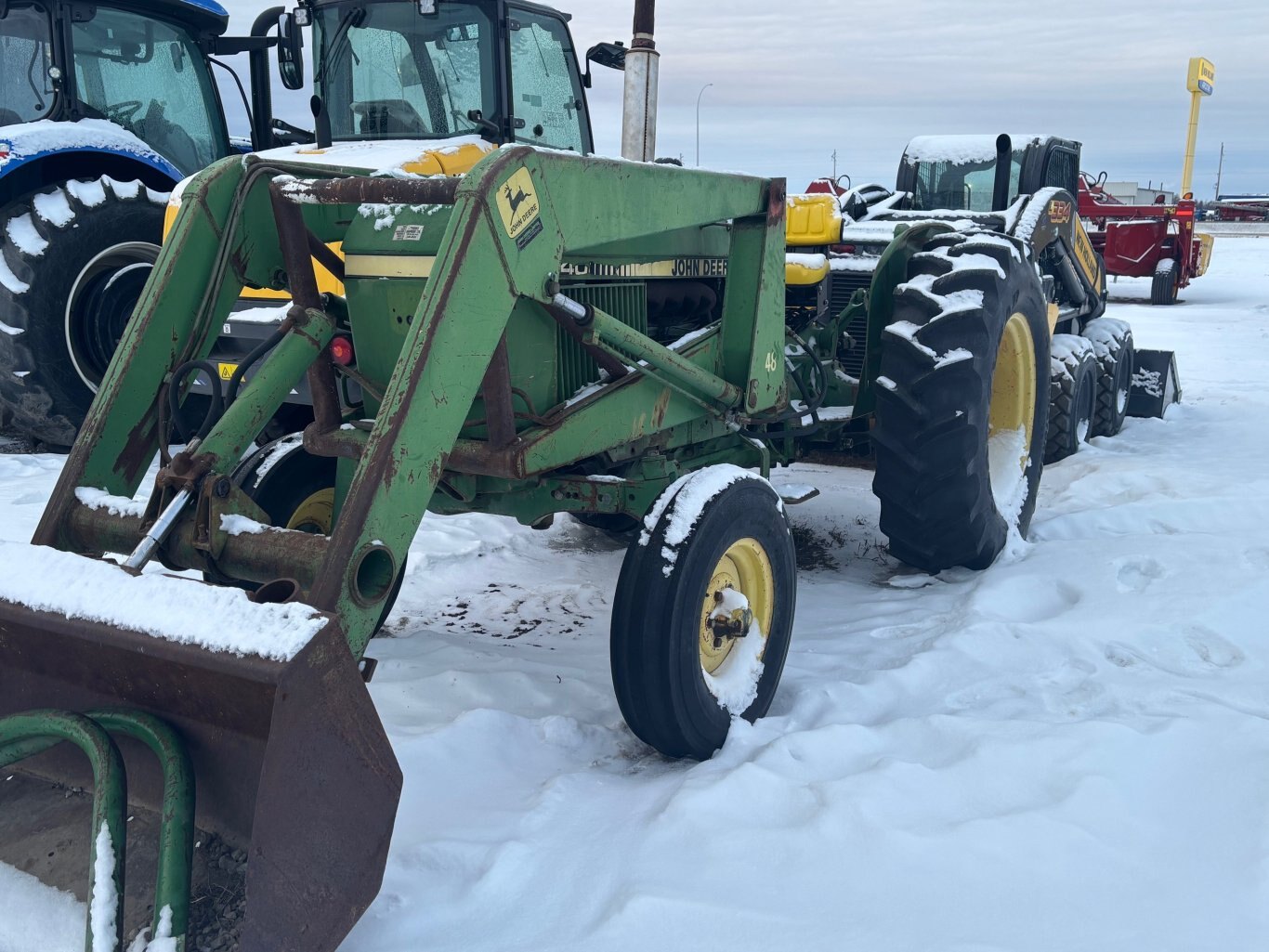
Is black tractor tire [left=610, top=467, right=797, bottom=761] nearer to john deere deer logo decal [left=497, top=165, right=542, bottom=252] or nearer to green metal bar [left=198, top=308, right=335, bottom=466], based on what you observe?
john deere deer logo decal [left=497, top=165, right=542, bottom=252]

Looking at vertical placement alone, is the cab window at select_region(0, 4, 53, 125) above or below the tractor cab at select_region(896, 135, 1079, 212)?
above

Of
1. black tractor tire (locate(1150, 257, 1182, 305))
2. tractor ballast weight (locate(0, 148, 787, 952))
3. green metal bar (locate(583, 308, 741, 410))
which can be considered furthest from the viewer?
black tractor tire (locate(1150, 257, 1182, 305))

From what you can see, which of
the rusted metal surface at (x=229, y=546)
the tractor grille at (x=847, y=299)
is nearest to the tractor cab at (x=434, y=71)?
the tractor grille at (x=847, y=299)

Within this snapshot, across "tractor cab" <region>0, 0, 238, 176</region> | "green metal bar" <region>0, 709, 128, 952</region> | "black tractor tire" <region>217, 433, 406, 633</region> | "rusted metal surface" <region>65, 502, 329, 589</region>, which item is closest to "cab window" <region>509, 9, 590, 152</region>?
"black tractor tire" <region>217, 433, 406, 633</region>

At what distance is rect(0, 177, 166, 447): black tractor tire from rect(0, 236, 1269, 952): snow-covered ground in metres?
3.25

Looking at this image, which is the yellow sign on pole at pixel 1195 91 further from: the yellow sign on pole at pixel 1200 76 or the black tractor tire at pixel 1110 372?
the black tractor tire at pixel 1110 372

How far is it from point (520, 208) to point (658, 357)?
77 centimetres

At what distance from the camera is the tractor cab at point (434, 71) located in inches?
219

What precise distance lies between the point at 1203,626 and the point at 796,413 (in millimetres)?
1676

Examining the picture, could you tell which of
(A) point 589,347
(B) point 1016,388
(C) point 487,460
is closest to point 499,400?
(C) point 487,460

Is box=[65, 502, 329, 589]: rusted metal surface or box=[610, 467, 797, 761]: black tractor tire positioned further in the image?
box=[610, 467, 797, 761]: black tractor tire

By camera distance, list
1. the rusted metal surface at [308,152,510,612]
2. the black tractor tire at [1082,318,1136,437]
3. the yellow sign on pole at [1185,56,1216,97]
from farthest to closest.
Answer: the yellow sign on pole at [1185,56,1216,97] < the black tractor tire at [1082,318,1136,437] < the rusted metal surface at [308,152,510,612]

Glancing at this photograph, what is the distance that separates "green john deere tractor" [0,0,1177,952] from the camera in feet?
7.00

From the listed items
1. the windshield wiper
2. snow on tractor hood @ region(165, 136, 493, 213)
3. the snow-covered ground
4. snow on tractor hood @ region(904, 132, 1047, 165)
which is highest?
the windshield wiper
